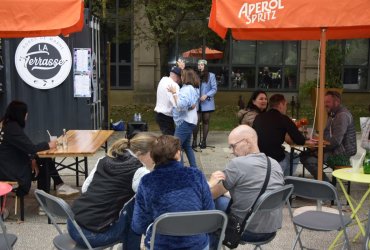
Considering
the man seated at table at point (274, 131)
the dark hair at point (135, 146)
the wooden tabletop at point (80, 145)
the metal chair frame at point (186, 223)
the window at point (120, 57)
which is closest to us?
the metal chair frame at point (186, 223)

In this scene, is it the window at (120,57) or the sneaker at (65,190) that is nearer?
the sneaker at (65,190)

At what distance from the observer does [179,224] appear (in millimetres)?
3049

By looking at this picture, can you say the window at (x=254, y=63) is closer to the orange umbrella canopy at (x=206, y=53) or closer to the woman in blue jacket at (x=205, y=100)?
the orange umbrella canopy at (x=206, y=53)

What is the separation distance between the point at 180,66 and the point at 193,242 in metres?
5.64

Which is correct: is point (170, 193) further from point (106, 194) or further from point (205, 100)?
point (205, 100)

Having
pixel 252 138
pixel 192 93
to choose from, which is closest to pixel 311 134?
pixel 192 93

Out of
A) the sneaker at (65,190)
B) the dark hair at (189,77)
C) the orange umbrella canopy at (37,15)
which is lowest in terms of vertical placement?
the sneaker at (65,190)

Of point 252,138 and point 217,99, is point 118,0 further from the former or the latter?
point 252,138

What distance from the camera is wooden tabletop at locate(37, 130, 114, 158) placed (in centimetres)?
533

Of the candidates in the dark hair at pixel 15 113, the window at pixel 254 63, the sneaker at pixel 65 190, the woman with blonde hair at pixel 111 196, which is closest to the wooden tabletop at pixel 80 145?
the dark hair at pixel 15 113

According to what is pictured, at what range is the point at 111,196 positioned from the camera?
3682mm

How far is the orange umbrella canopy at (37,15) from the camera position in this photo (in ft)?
15.1

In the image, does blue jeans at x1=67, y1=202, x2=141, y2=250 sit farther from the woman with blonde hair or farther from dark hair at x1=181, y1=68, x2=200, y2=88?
dark hair at x1=181, y1=68, x2=200, y2=88

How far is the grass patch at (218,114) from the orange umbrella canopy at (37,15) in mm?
8104
